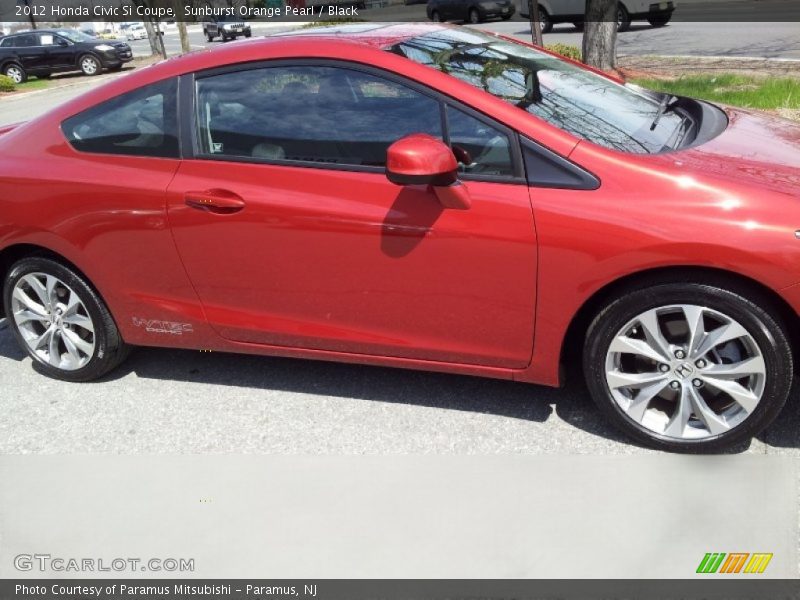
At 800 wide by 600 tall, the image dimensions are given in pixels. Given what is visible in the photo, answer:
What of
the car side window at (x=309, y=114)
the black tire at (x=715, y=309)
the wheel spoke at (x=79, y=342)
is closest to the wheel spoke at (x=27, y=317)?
the wheel spoke at (x=79, y=342)

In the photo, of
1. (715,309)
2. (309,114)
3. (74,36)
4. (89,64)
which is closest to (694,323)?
(715,309)

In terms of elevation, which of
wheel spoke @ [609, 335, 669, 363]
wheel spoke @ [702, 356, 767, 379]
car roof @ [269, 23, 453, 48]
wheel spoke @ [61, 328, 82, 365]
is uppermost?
car roof @ [269, 23, 453, 48]

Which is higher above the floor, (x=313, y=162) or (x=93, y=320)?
(x=313, y=162)

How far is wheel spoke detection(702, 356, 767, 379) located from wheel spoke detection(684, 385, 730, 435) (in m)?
0.09

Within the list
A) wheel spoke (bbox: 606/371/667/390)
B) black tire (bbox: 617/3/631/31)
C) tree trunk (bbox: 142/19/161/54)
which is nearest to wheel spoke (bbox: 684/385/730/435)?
wheel spoke (bbox: 606/371/667/390)

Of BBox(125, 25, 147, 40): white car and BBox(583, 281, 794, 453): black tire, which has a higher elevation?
BBox(583, 281, 794, 453): black tire

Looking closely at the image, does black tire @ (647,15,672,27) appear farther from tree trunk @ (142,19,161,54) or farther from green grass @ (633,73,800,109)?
tree trunk @ (142,19,161,54)

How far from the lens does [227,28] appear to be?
1590 inches

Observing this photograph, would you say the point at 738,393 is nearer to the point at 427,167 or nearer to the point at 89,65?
the point at 427,167

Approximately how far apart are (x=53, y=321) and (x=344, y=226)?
5.77 ft

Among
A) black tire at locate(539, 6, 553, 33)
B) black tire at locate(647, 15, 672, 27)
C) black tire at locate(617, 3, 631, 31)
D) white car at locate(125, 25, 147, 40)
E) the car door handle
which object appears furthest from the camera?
white car at locate(125, 25, 147, 40)

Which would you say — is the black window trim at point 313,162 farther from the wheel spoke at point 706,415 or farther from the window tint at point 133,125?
the wheel spoke at point 706,415

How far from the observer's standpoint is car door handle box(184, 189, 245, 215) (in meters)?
3.27

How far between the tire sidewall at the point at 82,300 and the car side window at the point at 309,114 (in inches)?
38.4
